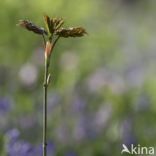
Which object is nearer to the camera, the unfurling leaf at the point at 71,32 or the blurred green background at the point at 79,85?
the unfurling leaf at the point at 71,32

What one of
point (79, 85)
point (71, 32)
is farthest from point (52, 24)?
point (79, 85)

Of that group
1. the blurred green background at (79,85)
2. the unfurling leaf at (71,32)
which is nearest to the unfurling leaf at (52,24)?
the unfurling leaf at (71,32)

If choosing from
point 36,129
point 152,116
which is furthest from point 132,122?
point 36,129

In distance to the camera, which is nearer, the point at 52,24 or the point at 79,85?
the point at 52,24

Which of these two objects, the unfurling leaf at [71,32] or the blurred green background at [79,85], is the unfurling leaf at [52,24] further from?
the blurred green background at [79,85]

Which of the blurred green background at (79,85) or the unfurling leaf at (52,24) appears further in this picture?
the blurred green background at (79,85)

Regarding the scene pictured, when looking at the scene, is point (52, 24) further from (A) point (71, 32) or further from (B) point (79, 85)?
(B) point (79, 85)

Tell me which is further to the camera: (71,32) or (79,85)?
(79,85)

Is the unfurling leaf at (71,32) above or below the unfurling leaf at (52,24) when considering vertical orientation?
below
